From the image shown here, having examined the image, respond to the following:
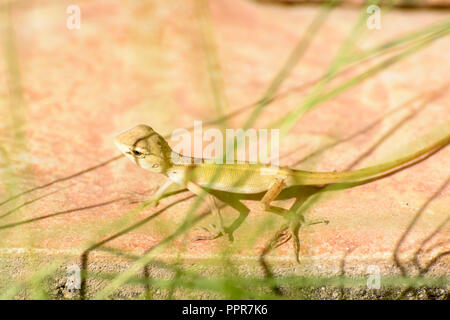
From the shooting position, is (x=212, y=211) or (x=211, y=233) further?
(x=212, y=211)

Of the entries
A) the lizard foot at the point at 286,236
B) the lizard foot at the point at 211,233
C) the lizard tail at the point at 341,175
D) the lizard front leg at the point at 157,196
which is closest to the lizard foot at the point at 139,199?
the lizard front leg at the point at 157,196

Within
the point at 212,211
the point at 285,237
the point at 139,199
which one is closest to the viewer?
the point at 285,237

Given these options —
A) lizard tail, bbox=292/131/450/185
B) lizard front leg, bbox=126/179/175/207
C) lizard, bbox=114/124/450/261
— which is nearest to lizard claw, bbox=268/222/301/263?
lizard, bbox=114/124/450/261

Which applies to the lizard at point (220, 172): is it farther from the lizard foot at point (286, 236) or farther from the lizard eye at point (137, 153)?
the lizard foot at point (286, 236)

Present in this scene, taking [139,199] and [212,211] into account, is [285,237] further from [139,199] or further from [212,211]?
[139,199]

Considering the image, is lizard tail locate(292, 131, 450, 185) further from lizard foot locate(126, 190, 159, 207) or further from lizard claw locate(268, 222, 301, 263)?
lizard foot locate(126, 190, 159, 207)

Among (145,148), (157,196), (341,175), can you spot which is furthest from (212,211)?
(341,175)

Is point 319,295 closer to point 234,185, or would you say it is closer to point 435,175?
point 234,185
